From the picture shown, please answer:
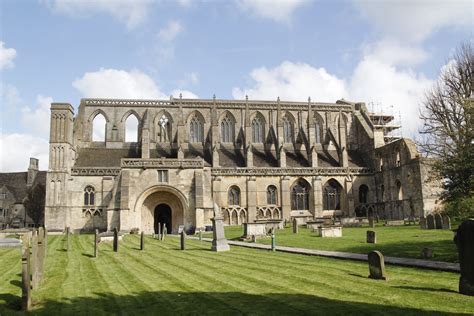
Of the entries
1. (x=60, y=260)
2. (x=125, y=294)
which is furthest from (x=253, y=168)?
(x=125, y=294)

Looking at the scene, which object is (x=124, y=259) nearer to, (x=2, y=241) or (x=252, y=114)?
(x=2, y=241)

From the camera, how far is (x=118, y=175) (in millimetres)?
42031

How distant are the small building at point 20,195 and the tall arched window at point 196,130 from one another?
22.0m

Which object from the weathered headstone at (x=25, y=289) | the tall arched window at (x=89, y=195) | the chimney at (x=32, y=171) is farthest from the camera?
the chimney at (x=32, y=171)

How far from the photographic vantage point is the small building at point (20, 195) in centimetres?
5716

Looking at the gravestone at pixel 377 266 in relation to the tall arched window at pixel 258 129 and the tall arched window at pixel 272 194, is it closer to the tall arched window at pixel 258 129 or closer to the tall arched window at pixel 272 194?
the tall arched window at pixel 272 194

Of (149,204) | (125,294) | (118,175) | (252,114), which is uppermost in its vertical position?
(252,114)

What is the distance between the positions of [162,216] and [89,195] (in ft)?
25.4

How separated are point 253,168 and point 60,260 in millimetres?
28897

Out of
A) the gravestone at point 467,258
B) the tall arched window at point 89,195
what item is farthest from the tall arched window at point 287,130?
the gravestone at point 467,258

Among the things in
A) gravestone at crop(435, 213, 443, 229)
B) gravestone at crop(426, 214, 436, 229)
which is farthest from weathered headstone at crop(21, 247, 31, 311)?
gravestone at crop(435, 213, 443, 229)

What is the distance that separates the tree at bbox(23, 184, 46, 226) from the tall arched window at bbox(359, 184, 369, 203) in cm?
3929

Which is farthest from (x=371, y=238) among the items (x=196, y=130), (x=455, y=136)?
(x=196, y=130)

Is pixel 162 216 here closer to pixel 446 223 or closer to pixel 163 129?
pixel 163 129
